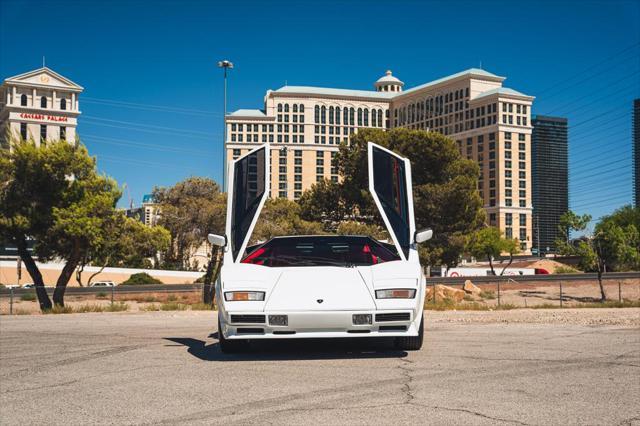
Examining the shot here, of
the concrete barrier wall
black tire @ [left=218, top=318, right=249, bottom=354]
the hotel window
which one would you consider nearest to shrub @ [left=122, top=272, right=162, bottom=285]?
the concrete barrier wall

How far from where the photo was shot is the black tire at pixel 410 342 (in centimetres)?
826

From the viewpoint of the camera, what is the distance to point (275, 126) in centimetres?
18450

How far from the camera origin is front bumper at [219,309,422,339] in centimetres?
738

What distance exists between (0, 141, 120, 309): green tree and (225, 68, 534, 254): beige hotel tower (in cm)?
12990

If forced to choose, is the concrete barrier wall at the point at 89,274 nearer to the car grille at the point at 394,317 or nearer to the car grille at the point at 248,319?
the car grille at the point at 248,319

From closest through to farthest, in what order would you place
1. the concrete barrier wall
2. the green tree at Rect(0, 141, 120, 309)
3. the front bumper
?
the front bumper < the green tree at Rect(0, 141, 120, 309) < the concrete barrier wall

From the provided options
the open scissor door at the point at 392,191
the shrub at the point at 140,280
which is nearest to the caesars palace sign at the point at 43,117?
the shrub at the point at 140,280

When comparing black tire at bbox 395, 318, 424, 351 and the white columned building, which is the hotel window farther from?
black tire at bbox 395, 318, 424, 351

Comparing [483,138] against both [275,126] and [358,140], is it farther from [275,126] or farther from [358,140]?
[358,140]

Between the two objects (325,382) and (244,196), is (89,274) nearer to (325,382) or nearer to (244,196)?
(244,196)

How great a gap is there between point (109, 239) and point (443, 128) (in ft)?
499

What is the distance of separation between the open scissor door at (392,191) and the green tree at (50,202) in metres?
17.6

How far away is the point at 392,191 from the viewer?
8.78 metres

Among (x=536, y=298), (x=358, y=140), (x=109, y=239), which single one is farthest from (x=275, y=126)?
(x=109, y=239)
